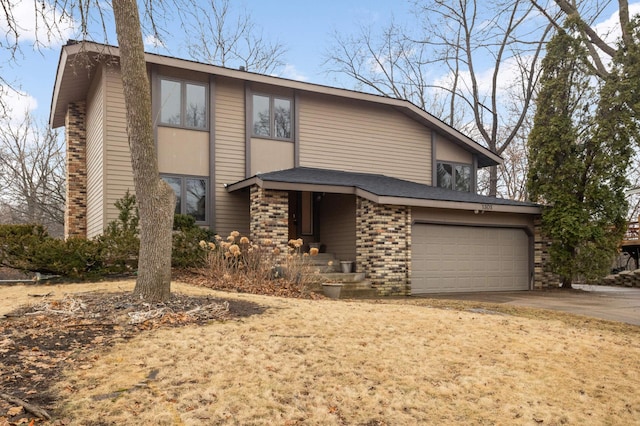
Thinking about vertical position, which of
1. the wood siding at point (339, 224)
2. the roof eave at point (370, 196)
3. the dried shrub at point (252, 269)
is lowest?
the dried shrub at point (252, 269)

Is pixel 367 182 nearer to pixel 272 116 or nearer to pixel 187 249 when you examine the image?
pixel 272 116

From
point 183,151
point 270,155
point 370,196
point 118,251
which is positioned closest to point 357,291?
point 370,196

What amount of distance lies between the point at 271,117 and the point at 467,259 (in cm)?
668

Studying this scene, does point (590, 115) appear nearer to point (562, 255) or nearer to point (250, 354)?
point (562, 255)

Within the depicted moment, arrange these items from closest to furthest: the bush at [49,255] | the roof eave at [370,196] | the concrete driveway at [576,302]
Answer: the concrete driveway at [576,302]
the bush at [49,255]
the roof eave at [370,196]

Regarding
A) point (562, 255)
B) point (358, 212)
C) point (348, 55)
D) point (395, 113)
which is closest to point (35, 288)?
point (358, 212)

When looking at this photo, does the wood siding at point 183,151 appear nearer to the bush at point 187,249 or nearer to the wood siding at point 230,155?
the wood siding at point 230,155

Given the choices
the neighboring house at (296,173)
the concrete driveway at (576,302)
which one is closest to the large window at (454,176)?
the neighboring house at (296,173)

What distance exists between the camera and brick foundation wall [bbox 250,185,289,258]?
11914 mm

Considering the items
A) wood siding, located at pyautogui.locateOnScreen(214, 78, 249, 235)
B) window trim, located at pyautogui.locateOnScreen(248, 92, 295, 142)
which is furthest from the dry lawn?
window trim, located at pyautogui.locateOnScreen(248, 92, 295, 142)

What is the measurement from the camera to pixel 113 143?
1202 centimetres

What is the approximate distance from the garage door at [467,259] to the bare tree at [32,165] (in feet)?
66.8

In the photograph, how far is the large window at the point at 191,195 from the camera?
12727mm

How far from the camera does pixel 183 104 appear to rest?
1293 cm
